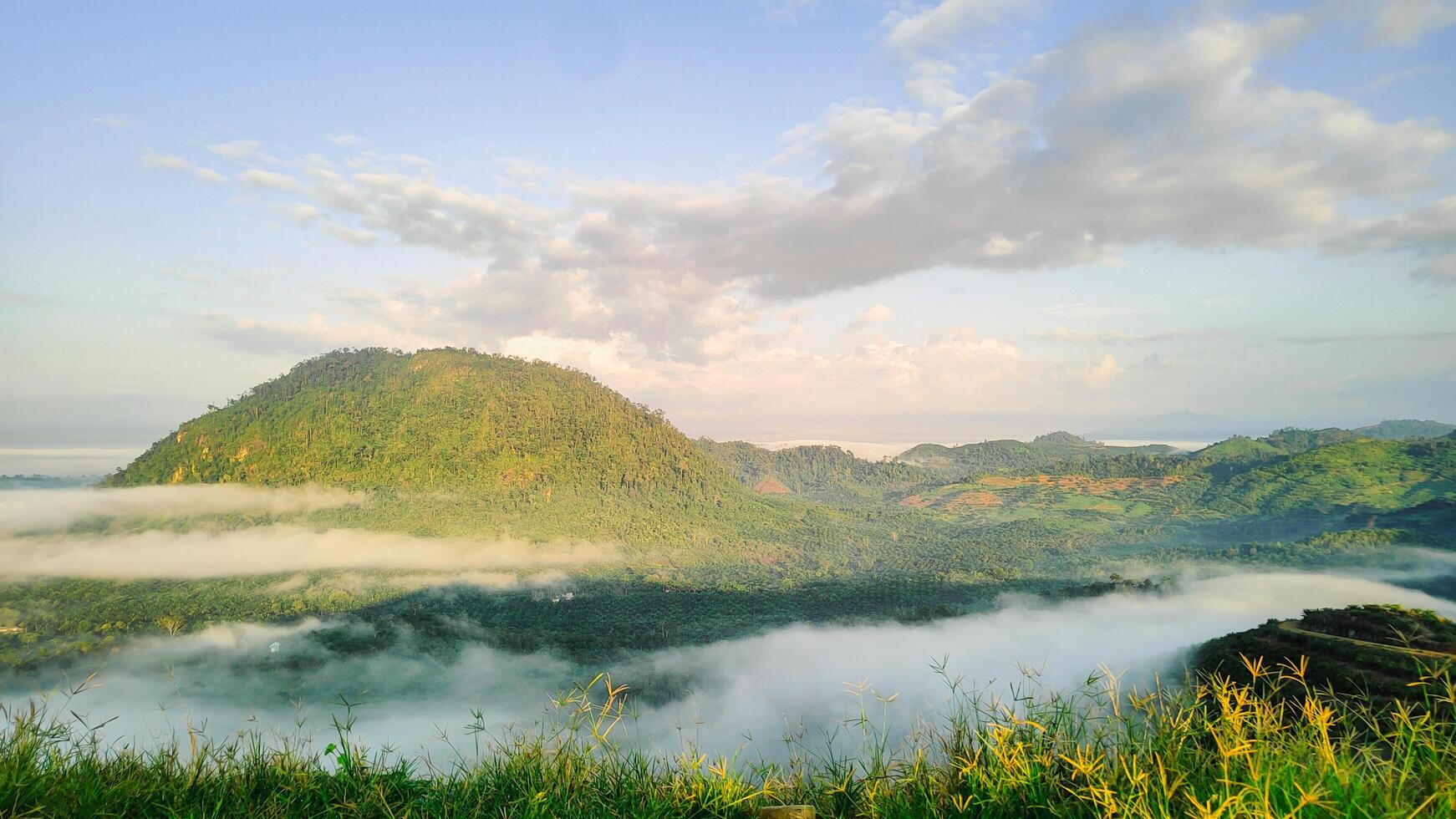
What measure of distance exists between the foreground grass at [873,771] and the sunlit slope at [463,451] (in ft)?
479

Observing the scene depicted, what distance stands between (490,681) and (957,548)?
113933 mm

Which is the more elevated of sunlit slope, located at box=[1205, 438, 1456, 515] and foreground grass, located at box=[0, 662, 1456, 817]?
foreground grass, located at box=[0, 662, 1456, 817]

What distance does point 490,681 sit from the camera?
96.4 metres

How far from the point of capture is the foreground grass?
3338 millimetres

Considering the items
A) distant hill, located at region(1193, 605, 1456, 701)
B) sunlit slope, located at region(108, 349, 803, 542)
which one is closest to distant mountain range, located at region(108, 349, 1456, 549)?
sunlit slope, located at region(108, 349, 803, 542)

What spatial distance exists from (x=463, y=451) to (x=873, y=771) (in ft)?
520

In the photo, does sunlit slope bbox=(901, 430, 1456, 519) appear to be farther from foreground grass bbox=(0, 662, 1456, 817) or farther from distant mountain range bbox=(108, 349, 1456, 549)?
foreground grass bbox=(0, 662, 1456, 817)

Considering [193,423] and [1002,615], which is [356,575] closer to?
[193,423]

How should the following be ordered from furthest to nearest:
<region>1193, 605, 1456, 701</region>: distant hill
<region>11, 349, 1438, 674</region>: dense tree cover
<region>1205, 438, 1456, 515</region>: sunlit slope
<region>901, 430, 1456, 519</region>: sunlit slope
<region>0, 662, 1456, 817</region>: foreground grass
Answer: <region>901, 430, 1456, 519</region>: sunlit slope, <region>1205, 438, 1456, 515</region>: sunlit slope, <region>11, 349, 1438, 674</region>: dense tree cover, <region>1193, 605, 1456, 701</region>: distant hill, <region>0, 662, 1456, 817</region>: foreground grass

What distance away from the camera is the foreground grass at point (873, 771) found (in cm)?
334

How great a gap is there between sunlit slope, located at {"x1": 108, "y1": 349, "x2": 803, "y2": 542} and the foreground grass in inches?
5751

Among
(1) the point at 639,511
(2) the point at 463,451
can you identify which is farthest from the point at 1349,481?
(2) the point at 463,451

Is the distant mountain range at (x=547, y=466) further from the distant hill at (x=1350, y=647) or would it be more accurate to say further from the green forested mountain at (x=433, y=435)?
the distant hill at (x=1350, y=647)

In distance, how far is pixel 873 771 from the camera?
14.7 ft
